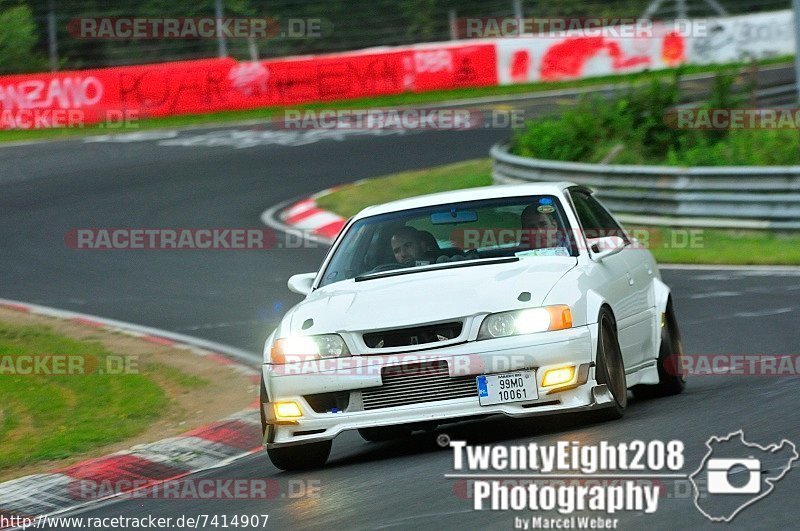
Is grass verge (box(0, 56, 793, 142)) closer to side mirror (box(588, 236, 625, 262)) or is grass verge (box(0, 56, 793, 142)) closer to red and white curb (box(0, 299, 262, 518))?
side mirror (box(588, 236, 625, 262))

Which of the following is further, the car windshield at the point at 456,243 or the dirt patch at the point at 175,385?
the dirt patch at the point at 175,385

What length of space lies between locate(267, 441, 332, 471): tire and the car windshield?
3.50 ft

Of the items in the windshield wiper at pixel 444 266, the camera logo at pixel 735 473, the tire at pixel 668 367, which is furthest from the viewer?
the tire at pixel 668 367

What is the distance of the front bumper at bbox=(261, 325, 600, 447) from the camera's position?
23.5ft

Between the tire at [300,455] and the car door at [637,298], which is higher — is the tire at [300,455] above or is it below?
below

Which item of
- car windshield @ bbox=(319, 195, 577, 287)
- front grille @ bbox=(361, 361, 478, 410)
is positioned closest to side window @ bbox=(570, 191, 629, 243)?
car windshield @ bbox=(319, 195, 577, 287)

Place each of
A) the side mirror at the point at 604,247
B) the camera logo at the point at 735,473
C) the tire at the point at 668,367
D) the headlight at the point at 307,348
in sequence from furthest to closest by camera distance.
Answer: the tire at the point at 668,367
the side mirror at the point at 604,247
the headlight at the point at 307,348
the camera logo at the point at 735,473

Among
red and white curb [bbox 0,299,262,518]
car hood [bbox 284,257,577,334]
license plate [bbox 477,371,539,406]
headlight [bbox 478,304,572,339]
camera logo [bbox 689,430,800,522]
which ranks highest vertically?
car hood [bbox 284,257,577,334]

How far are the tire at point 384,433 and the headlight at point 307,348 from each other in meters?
0.42

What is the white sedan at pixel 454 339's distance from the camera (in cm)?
720

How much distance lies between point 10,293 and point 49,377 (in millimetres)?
5128

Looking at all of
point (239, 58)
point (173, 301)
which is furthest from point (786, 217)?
point (239, 58)

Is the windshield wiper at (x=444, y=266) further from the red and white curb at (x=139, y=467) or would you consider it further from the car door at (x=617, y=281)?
the red and white curb at (x=139, y=467)

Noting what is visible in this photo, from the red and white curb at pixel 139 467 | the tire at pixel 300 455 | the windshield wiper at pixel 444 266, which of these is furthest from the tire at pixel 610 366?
the red and white curb at pixel 139 467
